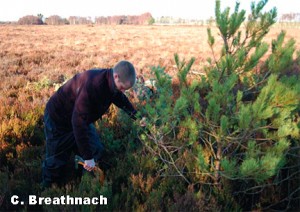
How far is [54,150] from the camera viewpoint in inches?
133

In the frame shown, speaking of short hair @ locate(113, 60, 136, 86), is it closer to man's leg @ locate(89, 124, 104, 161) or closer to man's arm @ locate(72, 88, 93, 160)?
man's arm @ locate(72, 88, 93, 160)

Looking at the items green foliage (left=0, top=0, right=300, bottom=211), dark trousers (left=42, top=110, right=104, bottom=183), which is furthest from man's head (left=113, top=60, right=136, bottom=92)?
dark trousers (left=42, top=110, right=104, bottom=183)

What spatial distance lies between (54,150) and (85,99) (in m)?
0.98

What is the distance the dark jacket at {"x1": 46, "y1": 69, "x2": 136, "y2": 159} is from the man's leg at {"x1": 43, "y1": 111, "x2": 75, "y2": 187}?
0.20 metres

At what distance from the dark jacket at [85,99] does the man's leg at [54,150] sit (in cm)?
20

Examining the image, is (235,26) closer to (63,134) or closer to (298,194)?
(298,194)

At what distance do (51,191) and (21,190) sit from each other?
0.47m

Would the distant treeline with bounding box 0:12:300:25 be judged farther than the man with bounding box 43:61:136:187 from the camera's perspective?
Yes

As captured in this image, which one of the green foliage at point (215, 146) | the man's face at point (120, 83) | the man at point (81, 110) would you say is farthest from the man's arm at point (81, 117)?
the green foliage at point (215, 146)

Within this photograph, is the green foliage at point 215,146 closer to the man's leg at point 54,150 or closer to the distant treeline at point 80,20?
the man's leg at point 54,150

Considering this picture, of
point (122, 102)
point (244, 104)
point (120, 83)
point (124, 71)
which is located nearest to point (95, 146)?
point (122, 102)

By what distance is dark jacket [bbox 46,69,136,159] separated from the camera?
2.77 metres

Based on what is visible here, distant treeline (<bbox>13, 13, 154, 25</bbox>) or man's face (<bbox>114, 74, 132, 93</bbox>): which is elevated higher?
distant treeline (<bbox>13, 13, 154, 25</bbox>)

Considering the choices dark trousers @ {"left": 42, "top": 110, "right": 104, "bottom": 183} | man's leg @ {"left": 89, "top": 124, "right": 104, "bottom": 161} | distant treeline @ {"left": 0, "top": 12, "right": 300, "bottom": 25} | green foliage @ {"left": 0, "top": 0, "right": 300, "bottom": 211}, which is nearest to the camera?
green foliage @ {"left": 0, "top": 0, "right": 300, "bottom": 211}
